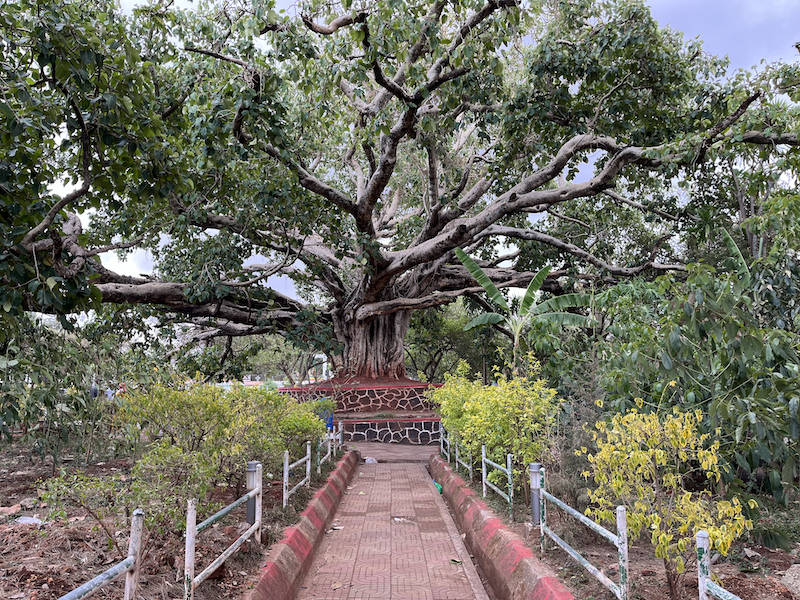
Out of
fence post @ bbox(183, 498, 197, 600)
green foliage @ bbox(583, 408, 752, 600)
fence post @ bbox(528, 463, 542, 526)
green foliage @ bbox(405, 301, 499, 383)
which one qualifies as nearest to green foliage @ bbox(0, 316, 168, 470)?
fence post @ bbox(183, 498, 197, 600)

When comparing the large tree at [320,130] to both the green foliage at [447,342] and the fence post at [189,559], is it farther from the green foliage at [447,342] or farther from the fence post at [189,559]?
the green foliage at [447,342]

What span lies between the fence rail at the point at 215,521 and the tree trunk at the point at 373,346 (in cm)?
1448

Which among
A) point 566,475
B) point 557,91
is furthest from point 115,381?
point 557,91

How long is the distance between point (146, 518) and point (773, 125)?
10.7 metres

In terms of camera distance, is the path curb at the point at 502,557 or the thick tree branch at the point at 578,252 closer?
the path curb at the point at 502,557

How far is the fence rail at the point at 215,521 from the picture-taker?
144 inches

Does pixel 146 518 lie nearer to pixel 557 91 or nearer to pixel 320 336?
pixel 557 91

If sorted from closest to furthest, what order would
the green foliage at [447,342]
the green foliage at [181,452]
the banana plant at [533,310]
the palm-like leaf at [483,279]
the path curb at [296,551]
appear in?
the green foliage at [181,452]
the path curb at [296,551]
the banana plant at [533,310]
the palm-like leaf at [483,279]
the green foliage at [447,342]

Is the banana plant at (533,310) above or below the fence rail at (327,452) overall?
above

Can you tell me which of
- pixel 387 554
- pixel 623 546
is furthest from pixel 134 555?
pixel 387 554

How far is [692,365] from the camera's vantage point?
5770mm

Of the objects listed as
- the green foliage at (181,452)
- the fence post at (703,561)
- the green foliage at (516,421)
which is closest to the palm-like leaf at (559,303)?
the green foliage at (516,421)

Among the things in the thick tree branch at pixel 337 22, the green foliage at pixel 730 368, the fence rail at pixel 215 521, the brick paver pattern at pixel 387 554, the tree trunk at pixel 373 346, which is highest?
the thick tree branch at pixel 337 22

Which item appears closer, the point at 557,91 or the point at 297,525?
the point at 297,525
